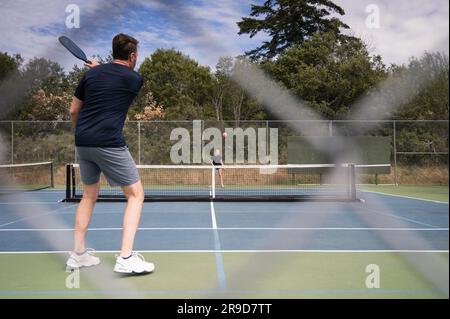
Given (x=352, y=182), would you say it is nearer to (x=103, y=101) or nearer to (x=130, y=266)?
(x=130, y=266)

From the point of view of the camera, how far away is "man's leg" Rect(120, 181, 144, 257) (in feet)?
10.4

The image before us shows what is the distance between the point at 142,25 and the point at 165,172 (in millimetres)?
12572

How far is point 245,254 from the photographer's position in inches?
160

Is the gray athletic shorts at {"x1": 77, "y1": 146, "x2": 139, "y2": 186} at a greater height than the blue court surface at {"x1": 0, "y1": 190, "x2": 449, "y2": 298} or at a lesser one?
greater

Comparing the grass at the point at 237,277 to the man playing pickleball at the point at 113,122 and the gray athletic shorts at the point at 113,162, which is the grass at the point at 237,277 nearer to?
the man playing pickleball at the point at 113,122

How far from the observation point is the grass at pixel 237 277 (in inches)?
110

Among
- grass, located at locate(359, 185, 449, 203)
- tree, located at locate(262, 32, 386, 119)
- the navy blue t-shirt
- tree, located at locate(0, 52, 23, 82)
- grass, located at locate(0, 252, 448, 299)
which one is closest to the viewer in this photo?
grass, located at locate(0, 252, 448, 299)

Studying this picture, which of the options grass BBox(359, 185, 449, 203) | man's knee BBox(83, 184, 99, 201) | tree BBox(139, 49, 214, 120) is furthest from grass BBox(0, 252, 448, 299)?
grass BBox(359, 185, 449, 203)

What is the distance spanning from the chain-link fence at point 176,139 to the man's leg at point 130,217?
1142cm

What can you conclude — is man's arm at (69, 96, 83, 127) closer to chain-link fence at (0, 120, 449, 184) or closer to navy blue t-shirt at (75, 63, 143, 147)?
navy blue t-shirt at (75, 63, 143, 147)

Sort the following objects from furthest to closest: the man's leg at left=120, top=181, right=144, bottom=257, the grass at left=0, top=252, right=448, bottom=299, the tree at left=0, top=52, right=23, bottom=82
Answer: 1. the tree at left=0, top=52, right=23, bottom=82
2. the man's leg at left=120, top=181, right=144, bottom=257
3. the grass at left=0, top=252, right=448, bottom=299

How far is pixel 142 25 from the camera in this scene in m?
2.96

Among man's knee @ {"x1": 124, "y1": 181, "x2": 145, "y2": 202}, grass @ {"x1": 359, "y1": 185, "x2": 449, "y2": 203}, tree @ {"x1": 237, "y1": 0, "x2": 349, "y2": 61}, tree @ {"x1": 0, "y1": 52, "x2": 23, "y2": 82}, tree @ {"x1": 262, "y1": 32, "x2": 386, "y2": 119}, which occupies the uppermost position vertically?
tree @ {"x1": 237, "y1": 0, "x2": 349, "y2": 61}
